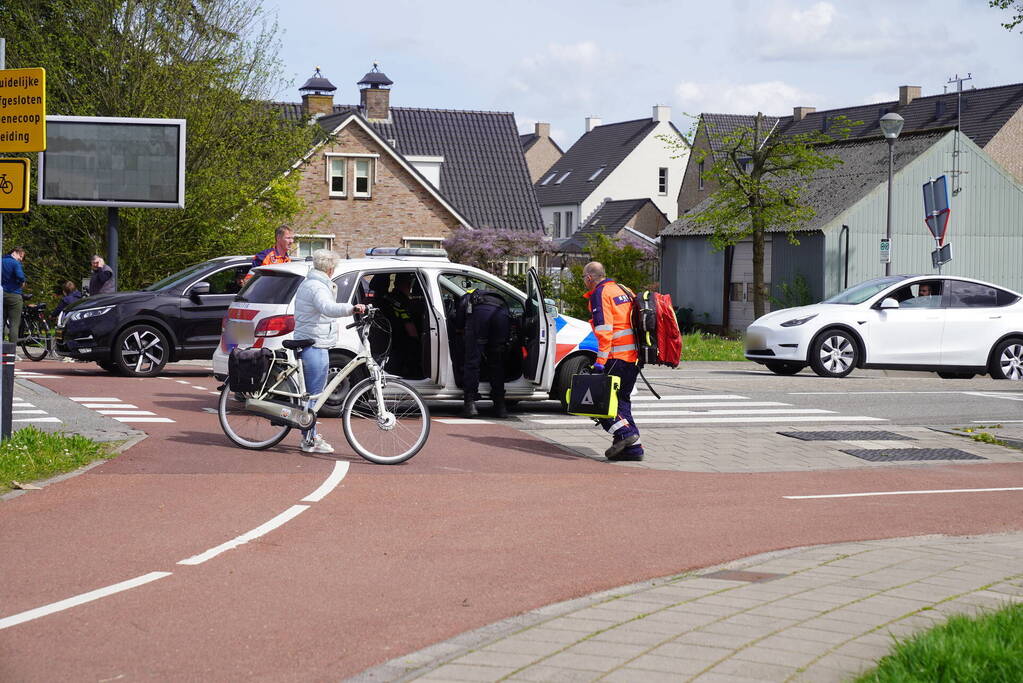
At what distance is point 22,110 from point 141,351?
9230 millimetres

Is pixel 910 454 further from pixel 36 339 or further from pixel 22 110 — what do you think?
pixel 36 339

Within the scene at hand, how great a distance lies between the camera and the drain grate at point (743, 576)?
6.79 metres

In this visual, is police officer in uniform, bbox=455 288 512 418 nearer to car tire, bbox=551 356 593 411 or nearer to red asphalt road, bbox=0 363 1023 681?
car tire, bbox=551 356 593 411

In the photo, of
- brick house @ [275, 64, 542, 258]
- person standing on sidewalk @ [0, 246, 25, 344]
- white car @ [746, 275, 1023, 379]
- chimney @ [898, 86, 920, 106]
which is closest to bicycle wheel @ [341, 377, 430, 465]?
white car @ [746, 275, 1023, 379]

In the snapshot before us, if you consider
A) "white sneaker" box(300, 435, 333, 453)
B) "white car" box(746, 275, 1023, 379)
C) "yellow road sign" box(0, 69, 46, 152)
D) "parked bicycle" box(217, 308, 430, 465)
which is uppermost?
"yellow road sign" box(0, 69, 46, 152)

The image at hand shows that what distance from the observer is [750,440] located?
44.7ft

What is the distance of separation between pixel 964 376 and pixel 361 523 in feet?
55.2

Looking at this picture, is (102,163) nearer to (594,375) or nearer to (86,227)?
(86,227)

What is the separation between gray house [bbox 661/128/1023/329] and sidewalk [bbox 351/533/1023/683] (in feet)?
117

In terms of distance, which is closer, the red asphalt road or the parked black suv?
the red asphalt road

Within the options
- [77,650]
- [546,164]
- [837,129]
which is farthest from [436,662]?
[546,164]

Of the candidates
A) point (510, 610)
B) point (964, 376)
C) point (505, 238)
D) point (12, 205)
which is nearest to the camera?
point (510, 610)

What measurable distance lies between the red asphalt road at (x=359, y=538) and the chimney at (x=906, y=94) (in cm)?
6654

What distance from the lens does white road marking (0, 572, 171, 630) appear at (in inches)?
230
